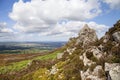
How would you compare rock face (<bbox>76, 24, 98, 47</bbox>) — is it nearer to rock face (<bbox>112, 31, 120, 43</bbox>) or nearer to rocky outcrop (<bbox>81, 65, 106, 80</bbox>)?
rock face (<bbox>112, 31, 120, 43</bbox>)

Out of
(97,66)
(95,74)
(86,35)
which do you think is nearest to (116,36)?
(97,66)

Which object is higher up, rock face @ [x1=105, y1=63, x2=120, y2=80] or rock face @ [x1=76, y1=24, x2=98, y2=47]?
rock face @ [x1=76, y1=24, x2=98, y2=47]

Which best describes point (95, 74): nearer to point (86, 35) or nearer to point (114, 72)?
point (114, 72)

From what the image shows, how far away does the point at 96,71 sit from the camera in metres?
29.7

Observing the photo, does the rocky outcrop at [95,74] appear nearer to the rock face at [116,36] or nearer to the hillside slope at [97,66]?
the hillside slope at [97,66]

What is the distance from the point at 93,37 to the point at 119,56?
34.1 m

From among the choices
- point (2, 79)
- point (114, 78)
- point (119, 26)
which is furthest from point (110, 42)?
point (2, 79)

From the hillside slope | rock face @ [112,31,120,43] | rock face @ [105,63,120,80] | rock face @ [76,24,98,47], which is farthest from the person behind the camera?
rock face @ [76,24,98,47]

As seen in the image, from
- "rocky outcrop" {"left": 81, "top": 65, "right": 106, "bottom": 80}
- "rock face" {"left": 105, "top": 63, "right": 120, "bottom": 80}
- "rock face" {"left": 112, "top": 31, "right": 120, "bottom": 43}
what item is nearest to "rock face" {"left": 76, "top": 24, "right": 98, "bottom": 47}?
"rock face" {"left": 112, "top": 31, "right": 120, "bottom": 43}

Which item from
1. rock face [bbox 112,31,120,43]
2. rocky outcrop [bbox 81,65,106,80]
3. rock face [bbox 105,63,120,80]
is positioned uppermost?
rock face [bbox 112,31,120,43]

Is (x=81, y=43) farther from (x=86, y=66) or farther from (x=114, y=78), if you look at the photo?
(x=114, y=78)

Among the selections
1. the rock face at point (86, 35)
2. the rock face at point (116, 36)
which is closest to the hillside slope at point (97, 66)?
the rock face at point (116, 36)

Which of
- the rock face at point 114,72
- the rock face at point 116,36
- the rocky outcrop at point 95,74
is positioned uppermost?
the rock face at point 116,36

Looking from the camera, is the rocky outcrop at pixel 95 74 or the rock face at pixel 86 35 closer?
the rocky outcrop at pixel 95 74
